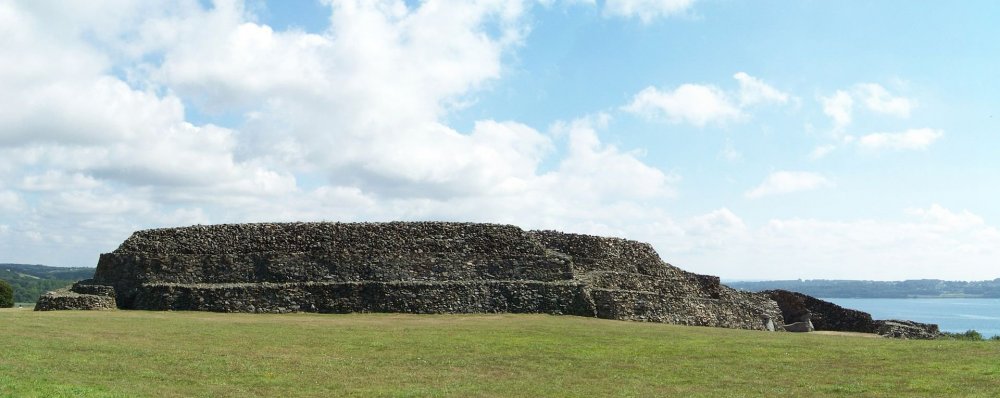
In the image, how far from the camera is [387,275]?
34.2 metres

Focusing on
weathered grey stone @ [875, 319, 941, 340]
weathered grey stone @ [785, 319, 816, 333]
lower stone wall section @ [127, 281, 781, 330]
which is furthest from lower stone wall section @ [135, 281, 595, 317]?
weathered grey stone @ [785, 319, 816, 333]

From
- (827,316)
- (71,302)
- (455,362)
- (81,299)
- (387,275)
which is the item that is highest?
(387,275)

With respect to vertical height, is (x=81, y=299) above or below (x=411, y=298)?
below

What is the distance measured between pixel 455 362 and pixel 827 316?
32855 mm

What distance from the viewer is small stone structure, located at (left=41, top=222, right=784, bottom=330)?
32281 millimetres

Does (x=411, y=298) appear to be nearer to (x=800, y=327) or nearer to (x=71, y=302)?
(x=71, y=302)

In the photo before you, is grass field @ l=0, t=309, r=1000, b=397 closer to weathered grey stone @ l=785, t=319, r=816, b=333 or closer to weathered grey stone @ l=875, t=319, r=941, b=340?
weathered grey stone @ l=875, t=319, r=941, b=340

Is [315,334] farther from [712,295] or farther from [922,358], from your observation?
[712,295]

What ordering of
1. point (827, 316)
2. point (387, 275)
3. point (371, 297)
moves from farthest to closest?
point (827, 316)
point (387, 275)
point (371, 297)

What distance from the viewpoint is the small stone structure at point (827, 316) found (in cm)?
3956

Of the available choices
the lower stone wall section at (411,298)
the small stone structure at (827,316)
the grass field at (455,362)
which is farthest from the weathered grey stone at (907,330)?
the grass field at (455,362)

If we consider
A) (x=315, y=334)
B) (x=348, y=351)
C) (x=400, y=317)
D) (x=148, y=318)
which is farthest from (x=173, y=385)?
(x=400, y=317)

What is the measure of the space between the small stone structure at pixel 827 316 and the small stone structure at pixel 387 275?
602cm

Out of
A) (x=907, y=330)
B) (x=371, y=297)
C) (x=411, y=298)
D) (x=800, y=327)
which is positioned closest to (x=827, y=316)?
(x=800, y=327)
